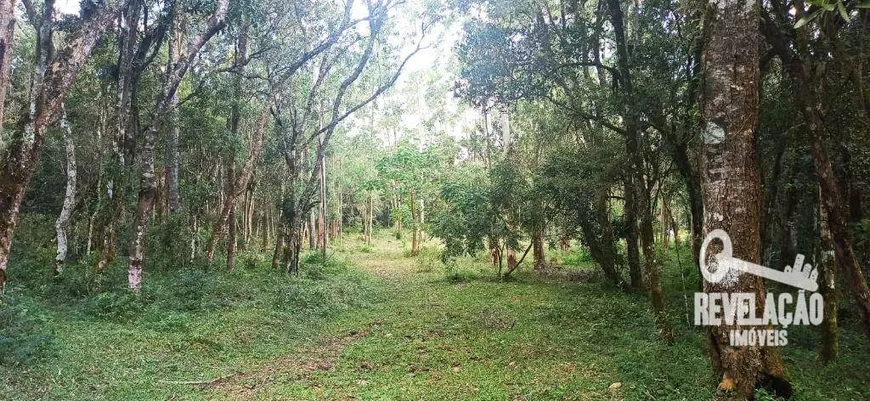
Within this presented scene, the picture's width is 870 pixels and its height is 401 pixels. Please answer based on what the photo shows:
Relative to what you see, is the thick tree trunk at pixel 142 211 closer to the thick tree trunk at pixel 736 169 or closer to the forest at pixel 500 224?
the forest at pixel 500 224

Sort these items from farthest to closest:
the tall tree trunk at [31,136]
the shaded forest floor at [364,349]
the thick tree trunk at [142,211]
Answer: the thick tree trunk at [142,211] → the tall tree trunk at [31,136] → the shaded forest floor at [364,349]

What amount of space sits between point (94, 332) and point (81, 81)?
10.7 m

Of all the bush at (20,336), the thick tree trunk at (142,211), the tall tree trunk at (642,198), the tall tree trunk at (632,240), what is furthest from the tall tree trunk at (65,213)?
the tall tree trunk at (632,240)

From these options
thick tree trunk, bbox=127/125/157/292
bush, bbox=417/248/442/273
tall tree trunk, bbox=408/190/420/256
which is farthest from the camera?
tall tree trunk, bbox=408/190/420/256

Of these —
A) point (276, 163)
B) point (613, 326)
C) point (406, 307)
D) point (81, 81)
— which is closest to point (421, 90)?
point (276, 163)

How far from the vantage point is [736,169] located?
4324 millimetres

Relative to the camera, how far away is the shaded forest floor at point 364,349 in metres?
5.83

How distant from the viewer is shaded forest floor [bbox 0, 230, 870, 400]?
5832mm

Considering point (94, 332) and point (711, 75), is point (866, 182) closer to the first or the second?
point (711, 75)

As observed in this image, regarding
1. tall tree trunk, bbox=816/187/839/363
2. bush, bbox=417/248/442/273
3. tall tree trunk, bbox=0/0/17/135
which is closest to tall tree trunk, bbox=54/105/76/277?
tall tree trunk, bbox=0/0/17/135

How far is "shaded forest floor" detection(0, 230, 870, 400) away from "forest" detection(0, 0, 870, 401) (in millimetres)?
61

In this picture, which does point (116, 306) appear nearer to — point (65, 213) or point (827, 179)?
point (65, 213)

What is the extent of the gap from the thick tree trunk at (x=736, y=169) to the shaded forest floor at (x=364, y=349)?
0.62 m

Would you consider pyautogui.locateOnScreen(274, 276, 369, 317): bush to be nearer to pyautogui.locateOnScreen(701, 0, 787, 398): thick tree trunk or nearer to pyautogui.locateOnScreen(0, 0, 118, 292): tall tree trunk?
pyautogui.locateOnScreen(0, 0, 118, 292): tall tree trunk
